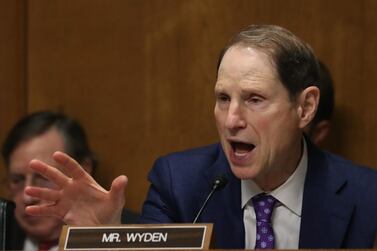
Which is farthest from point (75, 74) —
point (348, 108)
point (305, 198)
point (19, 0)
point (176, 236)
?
point (176, 236)

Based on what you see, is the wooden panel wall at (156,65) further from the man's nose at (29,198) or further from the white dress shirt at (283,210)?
the white dress shirt at (283,210)

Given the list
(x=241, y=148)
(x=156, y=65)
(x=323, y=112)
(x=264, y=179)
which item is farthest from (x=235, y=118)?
(x=156, y=65)

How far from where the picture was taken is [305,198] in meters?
2.29

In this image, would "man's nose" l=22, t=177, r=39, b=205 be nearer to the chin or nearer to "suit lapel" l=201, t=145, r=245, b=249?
"suit lapel" l=201, t=145, r=245, b=249

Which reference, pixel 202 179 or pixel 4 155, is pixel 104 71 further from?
pixel 202 179

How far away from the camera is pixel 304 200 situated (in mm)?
2285

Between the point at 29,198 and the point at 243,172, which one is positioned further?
the point at 29,198

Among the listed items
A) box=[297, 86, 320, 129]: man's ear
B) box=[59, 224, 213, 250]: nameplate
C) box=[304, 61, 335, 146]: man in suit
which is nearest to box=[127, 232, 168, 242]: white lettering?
box=[59, 224, 213, 250]: nameplate

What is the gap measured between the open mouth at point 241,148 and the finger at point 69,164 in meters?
0.36

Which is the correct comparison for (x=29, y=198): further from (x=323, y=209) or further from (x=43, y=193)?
(x=323, y=209)

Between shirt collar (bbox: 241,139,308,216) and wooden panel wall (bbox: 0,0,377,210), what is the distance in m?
0.75

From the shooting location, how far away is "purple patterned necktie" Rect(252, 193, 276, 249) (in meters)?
2.21

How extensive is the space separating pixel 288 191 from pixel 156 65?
0.94 m

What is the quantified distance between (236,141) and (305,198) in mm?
235
